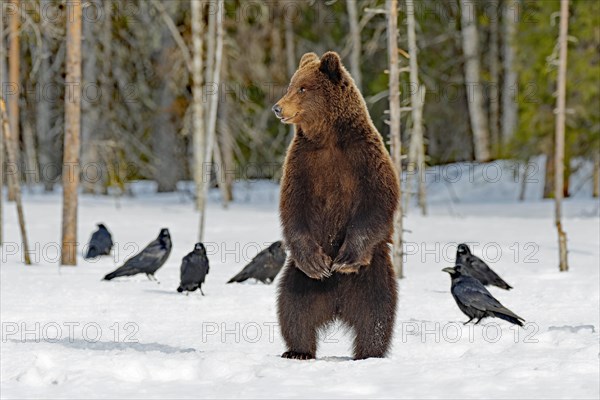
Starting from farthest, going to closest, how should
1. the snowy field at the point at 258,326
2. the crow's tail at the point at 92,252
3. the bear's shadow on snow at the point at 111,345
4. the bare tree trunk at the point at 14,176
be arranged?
1. the crow's tail at the point at 92,252
2. the bare tree trunk at the point at 14,176
3. the bear's shadow on snow at the point at 111,345
4. the snowy field at the point at 258,326

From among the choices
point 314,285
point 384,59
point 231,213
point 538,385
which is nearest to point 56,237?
point 231,213

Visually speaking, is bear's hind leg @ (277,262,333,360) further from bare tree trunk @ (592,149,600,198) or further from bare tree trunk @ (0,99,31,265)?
bare tree trunk @ (592,149,600,198)

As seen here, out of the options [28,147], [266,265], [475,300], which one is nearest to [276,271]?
[266,265]

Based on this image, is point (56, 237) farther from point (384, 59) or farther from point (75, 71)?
point (384, 59)

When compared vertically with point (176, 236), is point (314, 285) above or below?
above

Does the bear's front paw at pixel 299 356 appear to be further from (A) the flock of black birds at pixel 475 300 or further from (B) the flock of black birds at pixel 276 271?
(B) the flock of black birds at pixel 276 271

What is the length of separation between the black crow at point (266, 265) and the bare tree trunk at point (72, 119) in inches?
122

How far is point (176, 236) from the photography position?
1805 cm

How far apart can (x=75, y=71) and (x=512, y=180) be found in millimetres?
16422

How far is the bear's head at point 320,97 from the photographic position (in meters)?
5.95

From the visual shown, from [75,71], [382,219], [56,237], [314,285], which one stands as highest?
[75,71]

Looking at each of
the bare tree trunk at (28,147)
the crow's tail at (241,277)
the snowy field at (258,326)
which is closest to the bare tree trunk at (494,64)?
the snowy field at (258,326)

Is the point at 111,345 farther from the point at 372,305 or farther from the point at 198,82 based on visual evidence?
the point at 198,82

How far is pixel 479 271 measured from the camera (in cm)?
1083
